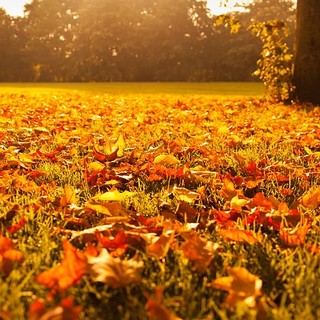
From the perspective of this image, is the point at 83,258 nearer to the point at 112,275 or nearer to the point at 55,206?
the point at 112,275

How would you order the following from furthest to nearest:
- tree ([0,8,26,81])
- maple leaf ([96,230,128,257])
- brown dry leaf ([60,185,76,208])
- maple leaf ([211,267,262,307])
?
tree ([0,8,26,81]) → brown dry leaf ([60,185,76,208]) → maple leaf ([96,230,128,257]) → maple leaf ([211,267,262,307])

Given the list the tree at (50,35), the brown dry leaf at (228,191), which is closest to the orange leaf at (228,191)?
the brown dry leaf at (228,191)

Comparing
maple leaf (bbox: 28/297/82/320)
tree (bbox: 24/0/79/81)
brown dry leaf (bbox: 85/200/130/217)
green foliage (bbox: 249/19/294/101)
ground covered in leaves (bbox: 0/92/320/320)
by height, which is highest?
tree (bbox: 24/0/79/81)

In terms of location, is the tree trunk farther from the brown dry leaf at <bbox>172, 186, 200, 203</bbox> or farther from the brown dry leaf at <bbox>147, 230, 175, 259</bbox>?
the brown dry leaf at <bbox>147, 230, 175, 259</bbox>

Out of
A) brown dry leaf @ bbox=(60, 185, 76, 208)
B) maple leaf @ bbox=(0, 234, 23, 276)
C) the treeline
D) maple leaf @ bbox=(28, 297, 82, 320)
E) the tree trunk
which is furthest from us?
the treeline

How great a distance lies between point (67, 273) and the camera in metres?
1.27

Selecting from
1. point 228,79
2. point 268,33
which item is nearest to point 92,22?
point 228,79

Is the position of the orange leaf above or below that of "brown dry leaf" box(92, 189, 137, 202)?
below

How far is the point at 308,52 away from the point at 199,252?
8224 mm

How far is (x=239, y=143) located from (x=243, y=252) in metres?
2.25

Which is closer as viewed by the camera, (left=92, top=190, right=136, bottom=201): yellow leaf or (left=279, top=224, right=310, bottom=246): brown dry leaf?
(left=279, top=224, right=310, bottom=246): brown dry leaf

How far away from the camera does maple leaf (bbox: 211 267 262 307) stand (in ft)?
3.93

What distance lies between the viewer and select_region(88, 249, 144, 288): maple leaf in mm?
1267

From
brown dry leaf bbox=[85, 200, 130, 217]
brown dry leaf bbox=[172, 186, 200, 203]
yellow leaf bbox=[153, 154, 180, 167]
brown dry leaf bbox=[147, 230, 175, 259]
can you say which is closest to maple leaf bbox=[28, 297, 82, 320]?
brown dry leaf bbox=[147, 230, 175, 259]
